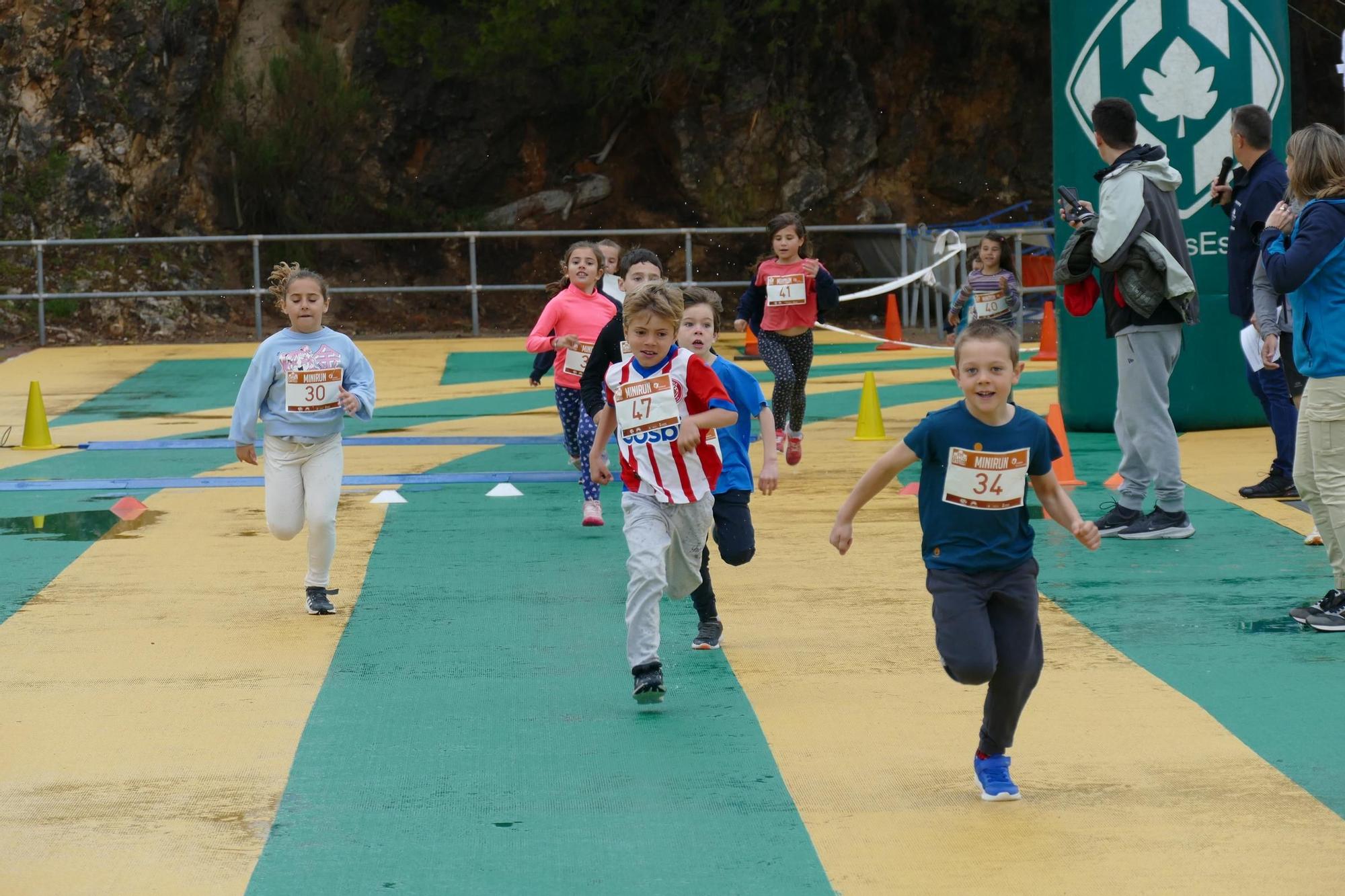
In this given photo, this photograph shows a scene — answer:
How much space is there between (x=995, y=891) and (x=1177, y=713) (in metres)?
1.86

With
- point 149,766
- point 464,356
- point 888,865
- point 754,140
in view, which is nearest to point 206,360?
point 464,356

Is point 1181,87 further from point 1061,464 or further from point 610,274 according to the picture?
point 610,274

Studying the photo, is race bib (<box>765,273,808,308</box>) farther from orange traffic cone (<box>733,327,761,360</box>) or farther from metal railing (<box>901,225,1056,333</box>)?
metal railing (<box>901,225,1056,333</box>)

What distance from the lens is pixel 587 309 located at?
10727 mm

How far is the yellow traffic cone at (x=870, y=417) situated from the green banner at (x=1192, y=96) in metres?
1.65

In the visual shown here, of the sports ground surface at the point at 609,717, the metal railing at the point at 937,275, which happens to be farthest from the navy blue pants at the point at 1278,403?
the metal railing at the point at 937,275

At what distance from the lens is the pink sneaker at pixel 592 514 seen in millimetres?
10203

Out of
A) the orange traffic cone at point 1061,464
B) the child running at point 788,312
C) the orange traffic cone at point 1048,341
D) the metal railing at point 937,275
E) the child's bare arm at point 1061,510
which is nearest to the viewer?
the child's bare arm at point 1061,510

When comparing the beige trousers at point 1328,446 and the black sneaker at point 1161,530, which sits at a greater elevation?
the beige trousers at point 1328,446

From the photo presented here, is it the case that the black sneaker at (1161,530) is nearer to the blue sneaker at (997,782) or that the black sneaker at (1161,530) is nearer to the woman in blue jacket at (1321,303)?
the woman in blue jacket at (1321,303)

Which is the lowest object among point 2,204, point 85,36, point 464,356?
point 464,356

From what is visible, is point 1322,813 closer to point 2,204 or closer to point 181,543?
point 181,543

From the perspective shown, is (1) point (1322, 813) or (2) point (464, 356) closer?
(1) point (1322, 813)

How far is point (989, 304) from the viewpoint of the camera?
13.5 meters
